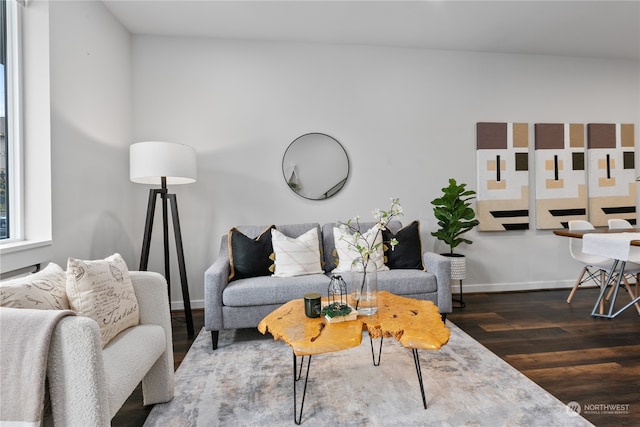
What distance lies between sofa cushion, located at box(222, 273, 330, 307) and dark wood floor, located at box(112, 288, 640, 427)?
533mm

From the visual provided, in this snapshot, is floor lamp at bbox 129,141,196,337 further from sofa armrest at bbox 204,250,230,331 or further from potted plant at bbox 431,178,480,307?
potted plant at bbox 431,178,480,307

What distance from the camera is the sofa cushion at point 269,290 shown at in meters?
2.46

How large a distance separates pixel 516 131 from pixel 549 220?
3.60 ft

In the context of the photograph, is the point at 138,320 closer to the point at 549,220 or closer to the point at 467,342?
the point at 467,342

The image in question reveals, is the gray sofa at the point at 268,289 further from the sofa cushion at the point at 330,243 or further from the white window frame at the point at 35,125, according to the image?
the white window frame at the point at 35,125

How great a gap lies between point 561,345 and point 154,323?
2.72m

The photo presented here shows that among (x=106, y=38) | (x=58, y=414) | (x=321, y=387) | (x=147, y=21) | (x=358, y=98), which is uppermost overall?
(x=147, y=21)

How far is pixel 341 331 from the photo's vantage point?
1567mm

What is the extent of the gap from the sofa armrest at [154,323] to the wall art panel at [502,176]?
333 cm

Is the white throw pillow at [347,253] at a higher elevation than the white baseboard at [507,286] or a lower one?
higher

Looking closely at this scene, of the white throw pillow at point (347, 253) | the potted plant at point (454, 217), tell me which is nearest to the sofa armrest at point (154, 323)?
the white throw pillow at point (347, 253)

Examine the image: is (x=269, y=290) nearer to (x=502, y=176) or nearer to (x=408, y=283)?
(x=408, y=283)

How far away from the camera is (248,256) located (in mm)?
2783

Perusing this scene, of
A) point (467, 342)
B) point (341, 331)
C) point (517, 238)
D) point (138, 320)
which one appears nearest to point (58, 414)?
point (138, 320)
